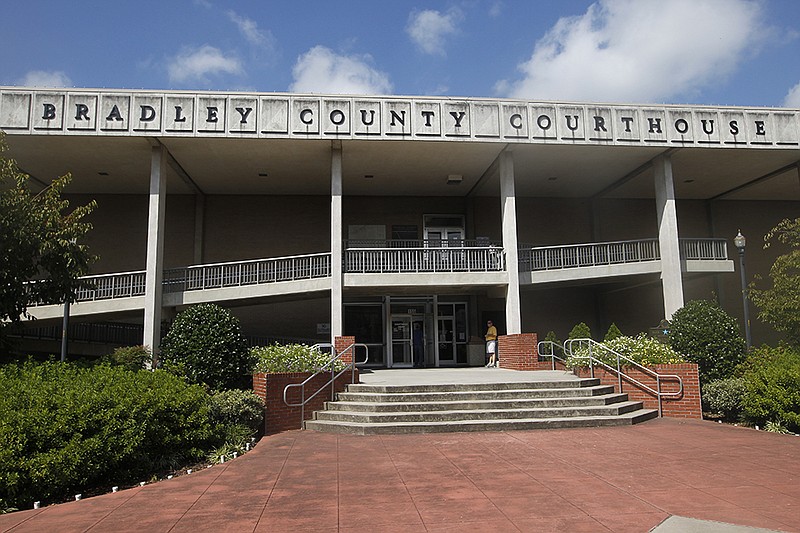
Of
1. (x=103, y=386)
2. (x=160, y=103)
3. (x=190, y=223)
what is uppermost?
(x=160, y=103)

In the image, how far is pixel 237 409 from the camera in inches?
367

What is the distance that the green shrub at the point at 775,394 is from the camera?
9.59m

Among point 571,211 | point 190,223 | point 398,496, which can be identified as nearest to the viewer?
point 398,496

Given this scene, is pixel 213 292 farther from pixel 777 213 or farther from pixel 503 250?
pixel 777 213

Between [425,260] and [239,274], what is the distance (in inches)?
218

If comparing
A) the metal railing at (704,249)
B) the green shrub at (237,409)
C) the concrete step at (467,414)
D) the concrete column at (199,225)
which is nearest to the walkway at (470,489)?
the green shrub at (237,409)

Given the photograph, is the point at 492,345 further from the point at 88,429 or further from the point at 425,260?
the point at 88,429

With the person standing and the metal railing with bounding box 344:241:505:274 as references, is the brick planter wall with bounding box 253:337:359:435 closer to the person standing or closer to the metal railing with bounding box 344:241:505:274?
the metal railing with bounding box 344:241:505:274

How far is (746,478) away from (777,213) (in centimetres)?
2051

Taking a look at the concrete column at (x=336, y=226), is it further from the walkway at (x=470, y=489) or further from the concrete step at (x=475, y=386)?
the walkway at (x=470, y=489)

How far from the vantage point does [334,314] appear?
16328 millimetres

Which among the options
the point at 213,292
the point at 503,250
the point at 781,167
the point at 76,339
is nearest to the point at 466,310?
the point at 503,250

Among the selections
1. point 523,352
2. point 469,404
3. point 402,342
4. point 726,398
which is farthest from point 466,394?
point 402,342

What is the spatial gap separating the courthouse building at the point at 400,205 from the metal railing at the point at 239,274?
6cm
